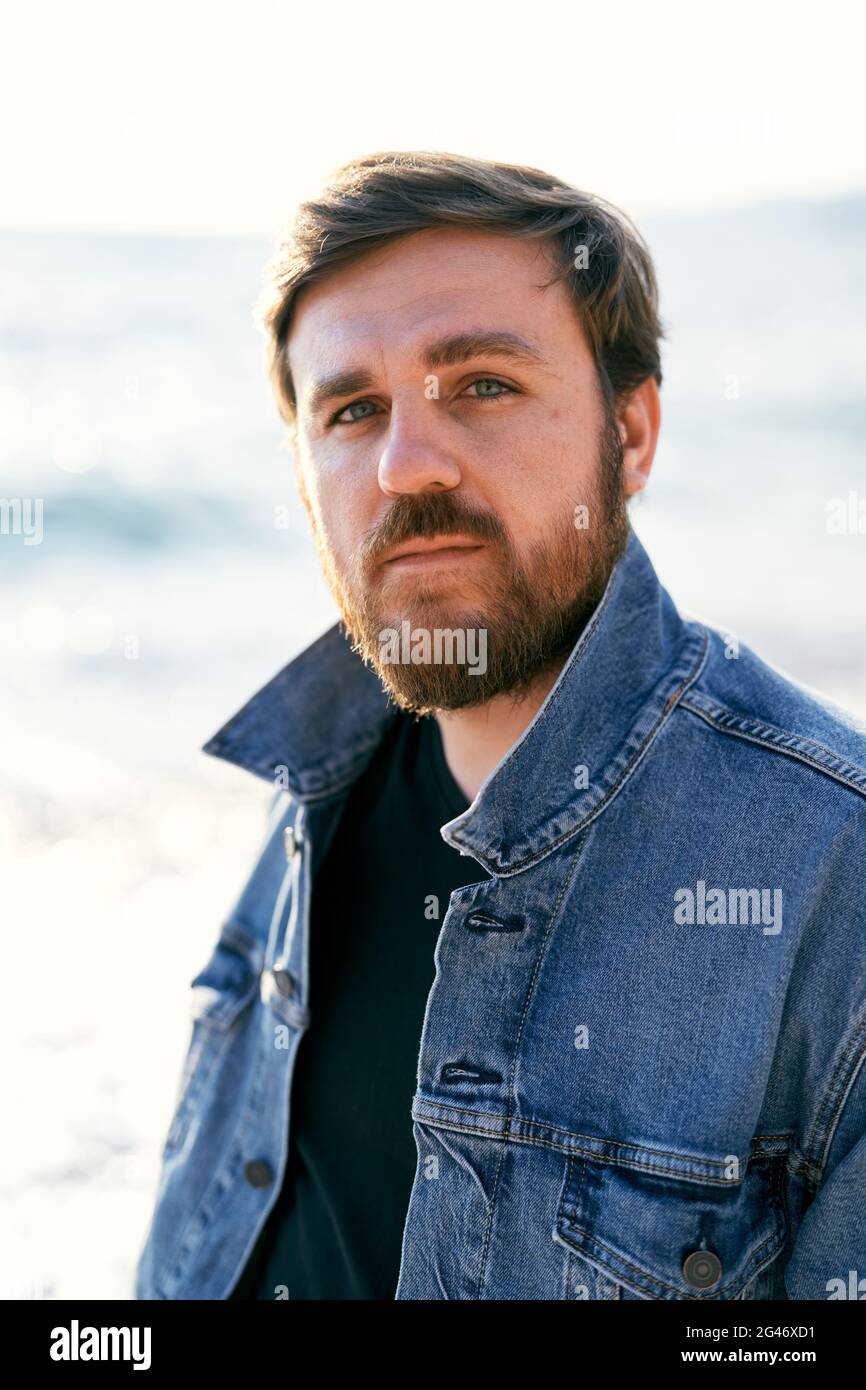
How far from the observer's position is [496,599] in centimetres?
204

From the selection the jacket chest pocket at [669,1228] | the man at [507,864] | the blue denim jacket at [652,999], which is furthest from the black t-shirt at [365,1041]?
the jacket chest pocket at [669,1228]

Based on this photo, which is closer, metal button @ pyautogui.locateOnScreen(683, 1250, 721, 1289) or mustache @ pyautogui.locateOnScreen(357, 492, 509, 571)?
metal button @ pyautogui.locateOnScreen(683, 1250, 721, 1289)

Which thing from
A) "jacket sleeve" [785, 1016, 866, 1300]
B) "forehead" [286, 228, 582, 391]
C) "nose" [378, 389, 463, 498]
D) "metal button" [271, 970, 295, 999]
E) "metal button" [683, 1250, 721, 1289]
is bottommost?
"metal button" [683, 1250, 721, 1289]

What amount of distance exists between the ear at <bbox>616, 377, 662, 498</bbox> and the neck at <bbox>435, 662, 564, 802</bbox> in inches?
17.3

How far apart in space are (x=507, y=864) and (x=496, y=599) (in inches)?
16.6

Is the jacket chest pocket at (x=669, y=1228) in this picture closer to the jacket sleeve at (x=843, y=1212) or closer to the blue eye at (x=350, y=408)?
the jacket sleeve at (x=843, y=1212)

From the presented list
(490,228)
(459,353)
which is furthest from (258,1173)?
(490,228)

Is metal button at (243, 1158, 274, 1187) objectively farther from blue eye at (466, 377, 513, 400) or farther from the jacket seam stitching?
blue eye at (466, 377, 513, 400)

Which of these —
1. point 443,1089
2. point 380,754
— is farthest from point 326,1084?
point 380,754

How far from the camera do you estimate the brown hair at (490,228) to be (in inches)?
82.4

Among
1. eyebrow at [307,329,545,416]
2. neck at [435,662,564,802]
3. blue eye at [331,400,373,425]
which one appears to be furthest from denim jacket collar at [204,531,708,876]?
blue eye at [331,400,373,425]

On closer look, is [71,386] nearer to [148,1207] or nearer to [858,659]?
[858,659]

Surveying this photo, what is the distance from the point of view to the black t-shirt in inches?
78.8

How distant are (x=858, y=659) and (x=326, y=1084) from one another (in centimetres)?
516
